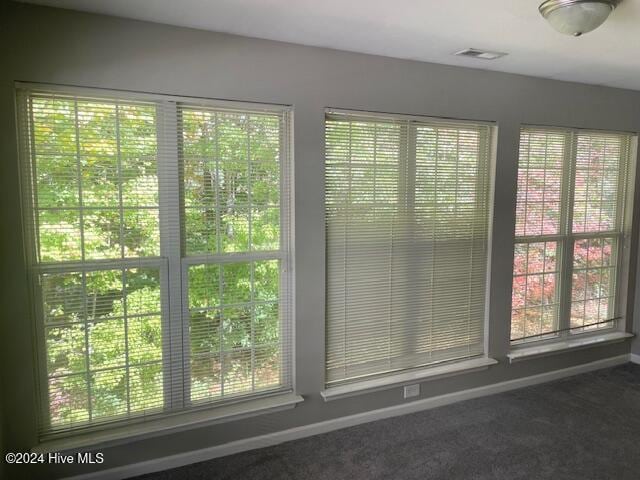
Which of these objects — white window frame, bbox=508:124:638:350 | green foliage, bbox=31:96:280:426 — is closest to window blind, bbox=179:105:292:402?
green foliage, bbox=31:96:280:426

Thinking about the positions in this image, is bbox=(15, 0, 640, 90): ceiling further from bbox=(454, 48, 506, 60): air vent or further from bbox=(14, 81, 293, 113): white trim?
bbox=(14, 81, 293, 113): white trim

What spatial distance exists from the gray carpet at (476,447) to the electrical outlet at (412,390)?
14 cm

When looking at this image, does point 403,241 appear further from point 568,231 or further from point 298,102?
point 568,231

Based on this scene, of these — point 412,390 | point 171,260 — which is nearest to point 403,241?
point 412,390

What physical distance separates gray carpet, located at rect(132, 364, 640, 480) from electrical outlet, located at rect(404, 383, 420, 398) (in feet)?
0.46

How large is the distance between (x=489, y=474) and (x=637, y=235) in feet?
9.00

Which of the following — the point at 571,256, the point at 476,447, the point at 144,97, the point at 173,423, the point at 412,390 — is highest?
the point at 144,97

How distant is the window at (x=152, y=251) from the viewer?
210 cm

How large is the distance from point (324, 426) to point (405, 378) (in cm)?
65

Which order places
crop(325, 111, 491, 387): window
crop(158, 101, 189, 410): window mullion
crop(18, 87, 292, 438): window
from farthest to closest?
1. crop(325, 111, 491, 387): window
2. crop(158, 101, 189, 410): window mullion
3. crop(18, 87, 292, 438): window

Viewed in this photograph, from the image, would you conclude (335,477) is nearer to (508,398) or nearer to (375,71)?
(508,398)

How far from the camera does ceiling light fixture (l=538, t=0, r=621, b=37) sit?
1769mm

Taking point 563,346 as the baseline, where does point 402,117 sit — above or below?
above

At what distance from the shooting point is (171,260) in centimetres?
231
